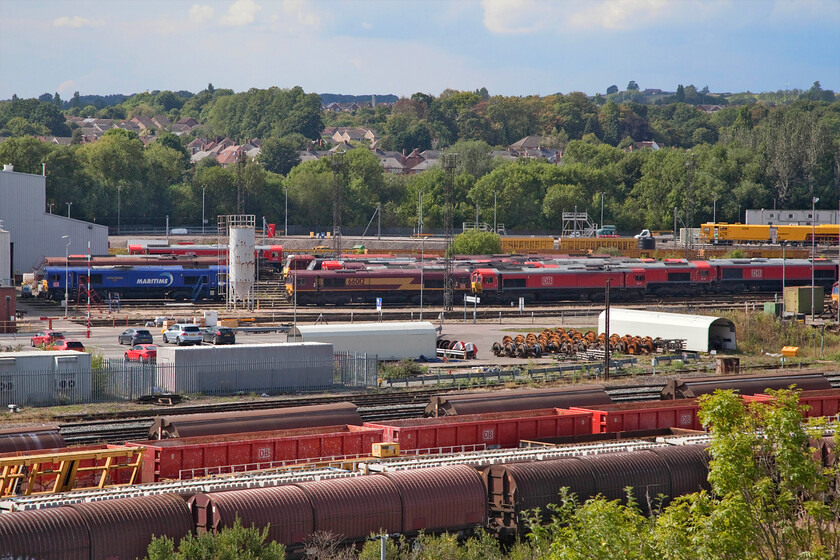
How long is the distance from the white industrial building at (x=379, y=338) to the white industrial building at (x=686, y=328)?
12151 mm

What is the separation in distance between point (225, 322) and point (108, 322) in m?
7.28

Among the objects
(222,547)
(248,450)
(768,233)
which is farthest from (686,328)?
(768,233)

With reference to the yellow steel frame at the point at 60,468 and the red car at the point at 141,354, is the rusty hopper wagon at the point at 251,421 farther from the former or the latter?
the red car at the point at 141,354

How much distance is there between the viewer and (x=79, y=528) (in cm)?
1766

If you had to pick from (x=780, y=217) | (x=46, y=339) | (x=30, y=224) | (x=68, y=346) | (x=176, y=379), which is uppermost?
(x=780, y=217)

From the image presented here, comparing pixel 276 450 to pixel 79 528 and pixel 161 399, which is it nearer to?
pixel 79 528

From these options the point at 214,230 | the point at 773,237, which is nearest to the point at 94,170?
the point at 214,230

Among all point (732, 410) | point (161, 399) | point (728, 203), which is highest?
point (728, 203)

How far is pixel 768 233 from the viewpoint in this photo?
368 ft

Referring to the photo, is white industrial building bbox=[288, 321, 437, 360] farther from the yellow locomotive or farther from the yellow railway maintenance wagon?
the yellow locomotive

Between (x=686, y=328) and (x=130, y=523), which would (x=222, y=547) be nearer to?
(x=130, y=523)

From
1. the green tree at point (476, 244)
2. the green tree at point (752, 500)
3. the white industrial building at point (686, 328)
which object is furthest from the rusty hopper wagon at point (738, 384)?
the green tree at point (476, 244)

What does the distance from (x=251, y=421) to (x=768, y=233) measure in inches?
3749

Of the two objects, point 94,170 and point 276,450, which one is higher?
point 94,170
